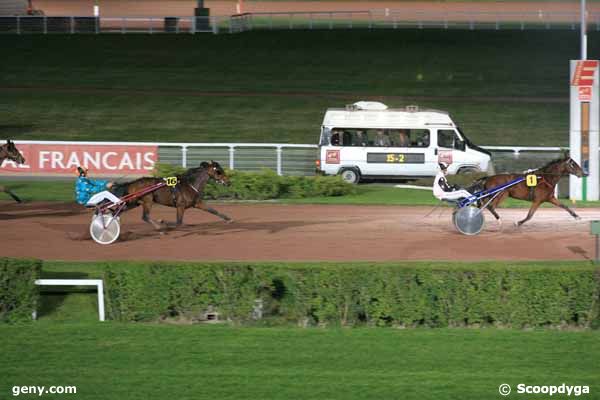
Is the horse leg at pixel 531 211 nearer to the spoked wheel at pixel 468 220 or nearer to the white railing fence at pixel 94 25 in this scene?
the spoked wheel at pixel 468 220

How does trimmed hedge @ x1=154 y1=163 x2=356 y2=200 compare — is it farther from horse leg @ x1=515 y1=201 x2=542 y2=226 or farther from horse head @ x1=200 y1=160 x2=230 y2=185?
horse leg @ x1=515 y1=201 x2=542 y2=226

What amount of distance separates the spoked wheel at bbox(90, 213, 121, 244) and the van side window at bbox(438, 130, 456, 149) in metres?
10.5

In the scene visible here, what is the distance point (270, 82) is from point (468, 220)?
73.3ft

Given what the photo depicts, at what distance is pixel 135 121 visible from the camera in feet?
109

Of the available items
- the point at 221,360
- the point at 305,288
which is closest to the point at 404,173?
the point at 305,288

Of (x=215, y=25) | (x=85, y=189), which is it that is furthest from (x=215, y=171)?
(x=215, y=25)

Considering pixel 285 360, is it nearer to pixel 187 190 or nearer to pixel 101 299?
pixel 101 299

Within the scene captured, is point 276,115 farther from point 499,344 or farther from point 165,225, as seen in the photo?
point 499,344

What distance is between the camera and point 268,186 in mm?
22172

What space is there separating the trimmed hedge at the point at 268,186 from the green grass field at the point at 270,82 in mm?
8314

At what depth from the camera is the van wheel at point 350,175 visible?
80.9ft

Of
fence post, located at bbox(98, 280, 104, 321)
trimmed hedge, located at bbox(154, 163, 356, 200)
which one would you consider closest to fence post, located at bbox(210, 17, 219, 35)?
trimmed hedge, located at bbox(154, 163, 356, 200)

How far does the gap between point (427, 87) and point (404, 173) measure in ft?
43.8

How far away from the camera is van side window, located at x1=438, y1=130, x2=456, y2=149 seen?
24.6m
